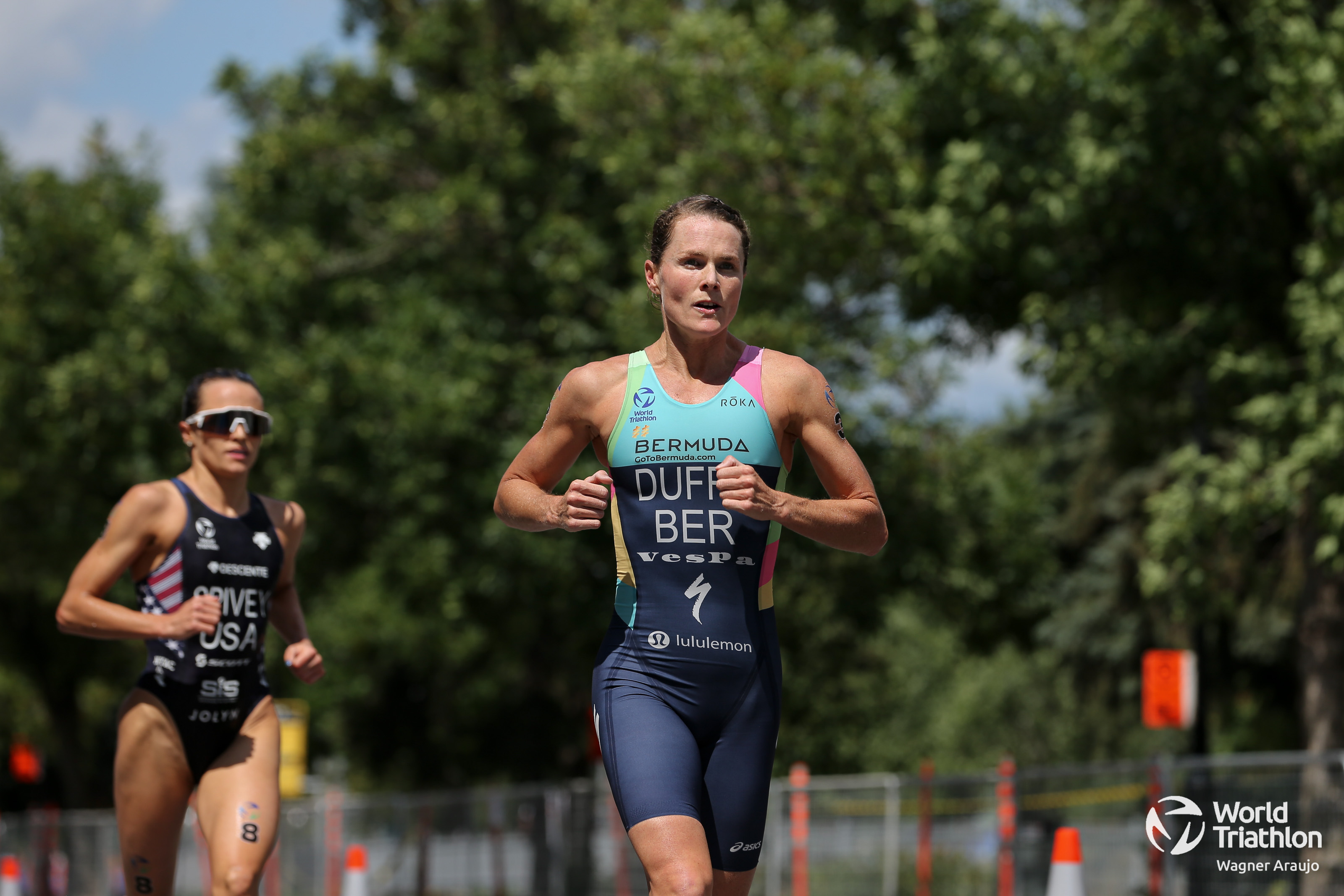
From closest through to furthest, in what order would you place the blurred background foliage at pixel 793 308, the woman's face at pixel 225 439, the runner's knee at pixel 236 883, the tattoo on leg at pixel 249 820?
1. the runner's knee at pixel 236 883
2. the tattoo on leg at pixel 249 820
3. the woman's face at pixel 225 439
4. the blurred background foliage at pixel 793 308

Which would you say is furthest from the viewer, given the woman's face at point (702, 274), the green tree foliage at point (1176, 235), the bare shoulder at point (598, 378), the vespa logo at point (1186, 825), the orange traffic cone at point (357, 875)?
the green tree foliage at point (1176, 235)

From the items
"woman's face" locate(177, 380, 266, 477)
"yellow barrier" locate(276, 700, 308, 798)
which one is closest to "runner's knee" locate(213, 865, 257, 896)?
"woman's face" locate(177, 380, 266, 477)

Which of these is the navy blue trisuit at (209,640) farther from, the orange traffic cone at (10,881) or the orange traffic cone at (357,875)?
the orange traffic cone at (10,881)

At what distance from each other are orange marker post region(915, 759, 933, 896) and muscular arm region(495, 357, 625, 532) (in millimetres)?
9077

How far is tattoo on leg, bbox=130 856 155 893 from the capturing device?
568cm

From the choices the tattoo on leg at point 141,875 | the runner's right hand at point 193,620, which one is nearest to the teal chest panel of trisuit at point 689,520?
the runner's right hand at point 193,620

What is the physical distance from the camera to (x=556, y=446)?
14.5 feet

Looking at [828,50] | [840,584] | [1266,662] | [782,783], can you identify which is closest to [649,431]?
[782,783]

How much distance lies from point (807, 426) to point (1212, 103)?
31.9 ft

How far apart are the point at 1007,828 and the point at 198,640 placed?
751 cm

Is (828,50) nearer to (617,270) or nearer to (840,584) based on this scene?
(617,270)

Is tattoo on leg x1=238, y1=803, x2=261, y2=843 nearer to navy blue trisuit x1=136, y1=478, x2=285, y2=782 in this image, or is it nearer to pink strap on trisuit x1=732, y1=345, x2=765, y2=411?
navy blue trisuit x1=136, y1=478, x2=285, y2=782

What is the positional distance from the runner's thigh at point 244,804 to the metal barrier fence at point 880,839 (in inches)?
81.5

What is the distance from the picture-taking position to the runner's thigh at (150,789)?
5668mm
